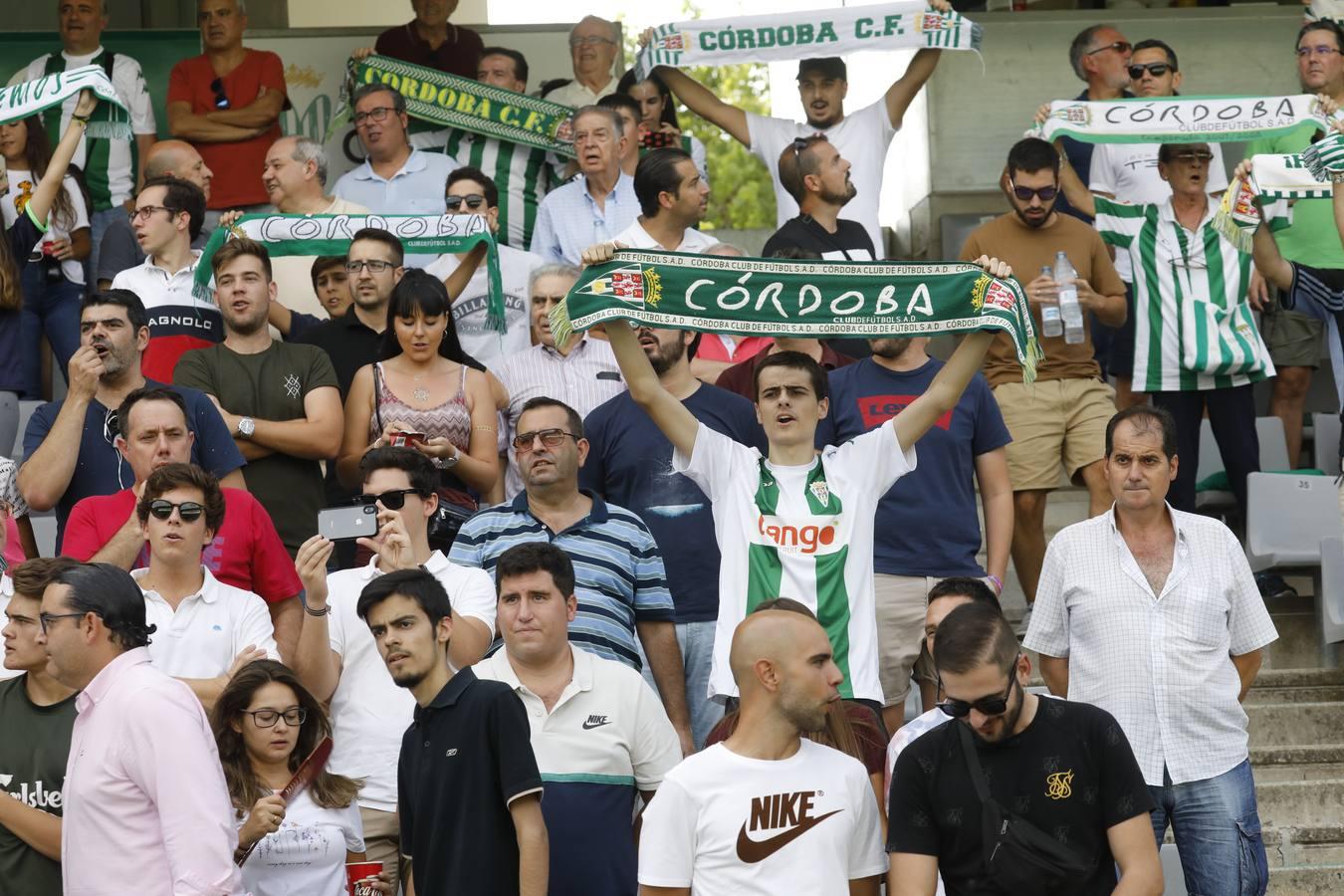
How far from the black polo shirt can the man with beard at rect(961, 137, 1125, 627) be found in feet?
13.2

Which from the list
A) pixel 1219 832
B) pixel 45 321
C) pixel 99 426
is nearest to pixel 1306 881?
pixel 1219 832

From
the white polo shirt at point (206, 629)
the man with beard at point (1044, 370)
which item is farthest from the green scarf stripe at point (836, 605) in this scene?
the man with beard at point (1044, 370)

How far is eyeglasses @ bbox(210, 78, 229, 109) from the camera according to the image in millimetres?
11586

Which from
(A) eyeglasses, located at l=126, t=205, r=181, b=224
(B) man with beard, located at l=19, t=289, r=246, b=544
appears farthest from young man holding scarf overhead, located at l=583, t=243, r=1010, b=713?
(A) eyeglasses, located at l=126, t=205, r=181, b=224

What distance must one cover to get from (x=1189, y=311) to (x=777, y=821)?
5766mm

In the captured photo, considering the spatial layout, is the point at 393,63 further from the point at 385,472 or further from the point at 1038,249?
the point at 385,472

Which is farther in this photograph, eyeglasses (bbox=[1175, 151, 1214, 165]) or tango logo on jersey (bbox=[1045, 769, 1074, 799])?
eyeglasses (bbox=[1175, 151, 1214, 165])

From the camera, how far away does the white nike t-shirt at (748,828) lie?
528 centimetres

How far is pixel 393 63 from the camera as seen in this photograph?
1170 cm

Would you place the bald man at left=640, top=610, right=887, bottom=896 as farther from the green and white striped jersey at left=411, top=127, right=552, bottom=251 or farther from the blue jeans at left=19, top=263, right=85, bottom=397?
the green and white striped jersey at left=411, top=127, right=552, bottom=251

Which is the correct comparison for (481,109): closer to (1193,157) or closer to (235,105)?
(235,105)

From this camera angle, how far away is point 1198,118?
10492 millimetres

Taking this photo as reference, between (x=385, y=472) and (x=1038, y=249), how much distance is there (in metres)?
4.04

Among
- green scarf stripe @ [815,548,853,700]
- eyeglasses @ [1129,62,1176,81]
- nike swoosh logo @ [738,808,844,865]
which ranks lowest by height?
nike swoosh logo @ [738,808,844,865]
